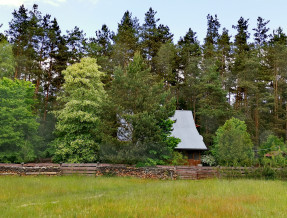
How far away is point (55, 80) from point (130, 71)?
1909 centimetres

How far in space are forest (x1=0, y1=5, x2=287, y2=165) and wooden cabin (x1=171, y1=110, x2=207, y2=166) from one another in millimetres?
1969

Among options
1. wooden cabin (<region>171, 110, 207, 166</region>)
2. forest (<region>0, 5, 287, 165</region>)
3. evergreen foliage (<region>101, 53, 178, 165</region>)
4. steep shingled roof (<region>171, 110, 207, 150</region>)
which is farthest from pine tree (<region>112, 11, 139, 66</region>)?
evergreen foliage (<region>101, 53, 178, 165</region>)

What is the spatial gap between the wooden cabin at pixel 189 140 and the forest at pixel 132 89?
6.46 ft

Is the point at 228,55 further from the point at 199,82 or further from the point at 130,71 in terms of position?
the point at 130,71

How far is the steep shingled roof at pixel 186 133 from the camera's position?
31.0m

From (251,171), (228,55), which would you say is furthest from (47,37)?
(251,171)

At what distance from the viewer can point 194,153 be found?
106 feet

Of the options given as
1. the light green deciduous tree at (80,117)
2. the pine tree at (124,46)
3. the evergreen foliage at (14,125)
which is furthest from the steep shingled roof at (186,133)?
the evergreen foliage at (14,125)

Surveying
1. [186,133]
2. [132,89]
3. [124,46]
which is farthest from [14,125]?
[186,133]

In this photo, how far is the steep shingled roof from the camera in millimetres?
31031

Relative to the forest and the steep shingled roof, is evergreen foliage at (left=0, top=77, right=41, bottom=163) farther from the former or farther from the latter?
the steep shingled roof

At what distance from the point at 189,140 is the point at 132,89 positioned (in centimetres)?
1287

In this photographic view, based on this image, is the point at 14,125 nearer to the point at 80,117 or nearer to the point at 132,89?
the point at 80,117

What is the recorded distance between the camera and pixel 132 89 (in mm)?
23281
